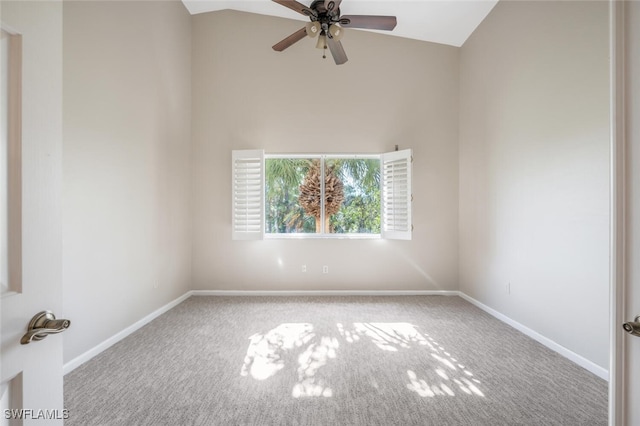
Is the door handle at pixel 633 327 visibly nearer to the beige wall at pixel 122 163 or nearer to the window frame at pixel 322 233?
the beige wall at pixel 122 163

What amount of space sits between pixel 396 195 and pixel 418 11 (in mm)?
2346

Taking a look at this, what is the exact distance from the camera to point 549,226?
2785 mm

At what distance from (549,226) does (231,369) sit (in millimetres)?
3014

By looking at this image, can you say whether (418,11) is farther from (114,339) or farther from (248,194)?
(114,339)

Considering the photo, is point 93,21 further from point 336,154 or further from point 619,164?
point 619,164

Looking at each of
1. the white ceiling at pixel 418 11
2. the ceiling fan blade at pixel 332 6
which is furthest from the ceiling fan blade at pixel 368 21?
the white ceiling at pixel 418 11

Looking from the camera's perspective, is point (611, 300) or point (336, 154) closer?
point (611, 300)

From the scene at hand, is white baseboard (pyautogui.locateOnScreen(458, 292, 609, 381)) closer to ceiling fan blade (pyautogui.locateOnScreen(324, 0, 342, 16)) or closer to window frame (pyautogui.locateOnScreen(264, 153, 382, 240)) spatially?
window frame (pyautogui.locateOnScreen(264, 153, 382, 240))

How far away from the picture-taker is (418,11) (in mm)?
3850

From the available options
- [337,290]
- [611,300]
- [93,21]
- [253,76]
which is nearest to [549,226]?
[611,300]

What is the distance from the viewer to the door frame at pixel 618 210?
0.83 m

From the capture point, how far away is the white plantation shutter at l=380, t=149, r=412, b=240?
4.22 metres

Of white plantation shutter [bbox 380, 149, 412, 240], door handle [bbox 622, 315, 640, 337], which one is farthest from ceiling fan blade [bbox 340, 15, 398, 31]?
door handle [bbox 622, 315, 640, 337]

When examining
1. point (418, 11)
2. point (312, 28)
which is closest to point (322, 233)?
point (312, 28)
